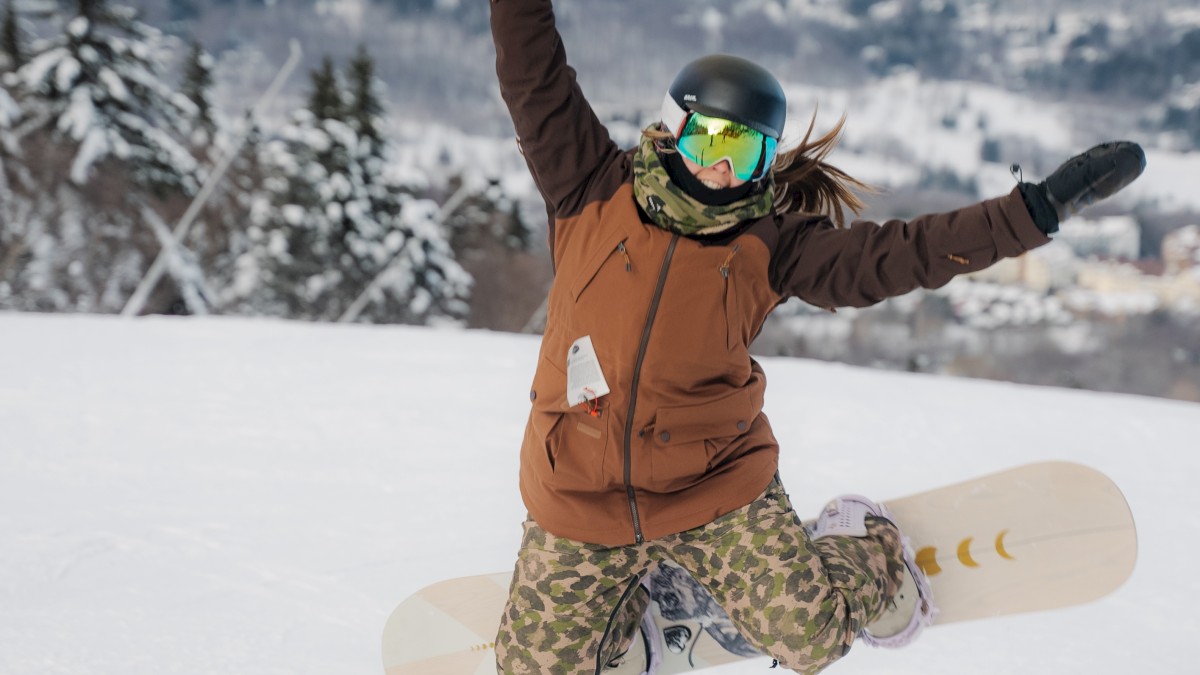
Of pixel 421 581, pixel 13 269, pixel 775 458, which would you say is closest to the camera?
pixel 775 458

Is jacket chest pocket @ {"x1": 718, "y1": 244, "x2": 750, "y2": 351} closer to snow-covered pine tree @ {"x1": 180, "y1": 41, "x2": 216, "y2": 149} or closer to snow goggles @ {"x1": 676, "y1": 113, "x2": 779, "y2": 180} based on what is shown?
snow goggles @ {"x1": 676, "y1": 113, "x2": 779, "y2": 180}

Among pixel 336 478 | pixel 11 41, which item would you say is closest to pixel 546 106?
pixel 336 478

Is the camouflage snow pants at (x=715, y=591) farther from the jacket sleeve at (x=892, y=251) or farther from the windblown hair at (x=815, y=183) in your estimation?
the windblown hair at (x=815, y=183)

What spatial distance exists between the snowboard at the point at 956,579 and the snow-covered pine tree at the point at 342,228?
78.8 feet

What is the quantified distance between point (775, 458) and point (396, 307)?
25.2 metres

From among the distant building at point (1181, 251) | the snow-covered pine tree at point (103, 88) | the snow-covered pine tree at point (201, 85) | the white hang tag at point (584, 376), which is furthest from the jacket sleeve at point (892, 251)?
the distant building at point (1181, 251)

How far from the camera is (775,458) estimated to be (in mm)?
1740

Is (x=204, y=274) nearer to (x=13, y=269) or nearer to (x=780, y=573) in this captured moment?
(x=13, y=269)

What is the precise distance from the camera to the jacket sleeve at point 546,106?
1.58 m

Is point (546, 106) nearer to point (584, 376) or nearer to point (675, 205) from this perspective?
point (675, 205)

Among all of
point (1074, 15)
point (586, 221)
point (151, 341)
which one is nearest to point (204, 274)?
point (151, 341)

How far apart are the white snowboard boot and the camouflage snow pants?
184 millimetres

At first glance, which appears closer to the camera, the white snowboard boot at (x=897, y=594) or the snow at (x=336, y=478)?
the white snowboard boot at (x=897, y=594)

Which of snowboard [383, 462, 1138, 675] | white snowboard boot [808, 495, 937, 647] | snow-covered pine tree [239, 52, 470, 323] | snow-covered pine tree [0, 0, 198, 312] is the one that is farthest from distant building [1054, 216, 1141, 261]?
white snowboard boot [808, 495, 937, 647]
